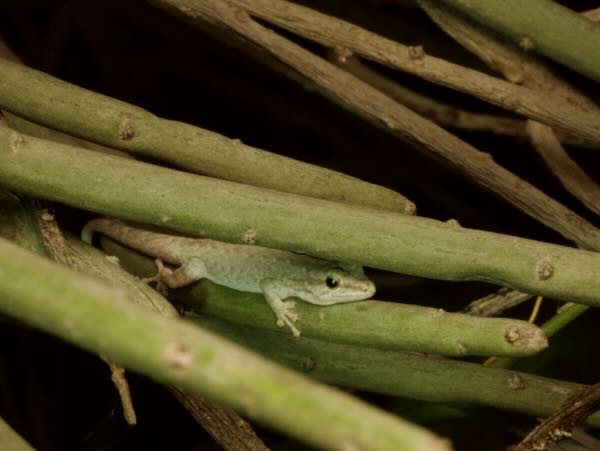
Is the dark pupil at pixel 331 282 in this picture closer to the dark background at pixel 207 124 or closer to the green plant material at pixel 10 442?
the dark background at pixel 207 124

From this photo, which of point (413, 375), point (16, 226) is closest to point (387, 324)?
point (413, 375)

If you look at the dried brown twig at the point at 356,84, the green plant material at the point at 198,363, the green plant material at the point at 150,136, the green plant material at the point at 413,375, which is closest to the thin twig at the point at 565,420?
the green plant material at the point at 413,375

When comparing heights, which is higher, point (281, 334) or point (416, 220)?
point (416, 220)

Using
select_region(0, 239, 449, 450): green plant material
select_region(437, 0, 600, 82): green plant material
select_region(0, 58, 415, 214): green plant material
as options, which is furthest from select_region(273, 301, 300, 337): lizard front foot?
select_region(0, 239, 449, 450): green plant material

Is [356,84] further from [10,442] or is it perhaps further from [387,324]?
[10,442]

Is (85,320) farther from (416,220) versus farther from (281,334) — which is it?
(281,334)

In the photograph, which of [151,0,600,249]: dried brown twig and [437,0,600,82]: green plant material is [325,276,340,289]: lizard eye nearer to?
[151,0,600,249]: dried brown twig

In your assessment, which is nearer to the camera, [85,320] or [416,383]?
[85,320]

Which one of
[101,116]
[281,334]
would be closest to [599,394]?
[281,334]
